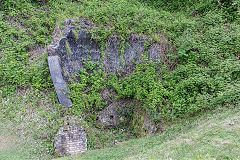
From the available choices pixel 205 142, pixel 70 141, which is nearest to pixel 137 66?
pixel 70 141

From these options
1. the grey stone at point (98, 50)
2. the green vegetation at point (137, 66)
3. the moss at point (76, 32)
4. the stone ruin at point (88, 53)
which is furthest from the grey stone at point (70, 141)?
the moss at point (76, 32)

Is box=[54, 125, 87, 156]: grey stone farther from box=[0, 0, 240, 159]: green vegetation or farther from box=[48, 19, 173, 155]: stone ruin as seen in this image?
box=[0, 0, 240, 159]: green vegetation

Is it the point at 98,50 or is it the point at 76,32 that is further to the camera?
the point at 98,50

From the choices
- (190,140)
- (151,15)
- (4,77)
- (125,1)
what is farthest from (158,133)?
(125,1)

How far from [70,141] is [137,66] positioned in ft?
13.0

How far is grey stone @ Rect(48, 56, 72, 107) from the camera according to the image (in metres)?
6.15

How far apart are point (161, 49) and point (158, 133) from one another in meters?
3.60

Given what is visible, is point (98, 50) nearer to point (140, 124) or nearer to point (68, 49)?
point (68, 49)

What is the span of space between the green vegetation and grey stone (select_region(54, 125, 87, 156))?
0.35 m

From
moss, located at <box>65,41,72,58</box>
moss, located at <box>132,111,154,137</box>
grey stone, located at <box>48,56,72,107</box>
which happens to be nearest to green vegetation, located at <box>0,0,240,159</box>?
grey stone, located at <box>48,56,72,107</box>

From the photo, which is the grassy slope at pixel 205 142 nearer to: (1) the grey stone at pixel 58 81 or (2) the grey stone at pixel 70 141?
(2) the grey stone at pixel 70 141

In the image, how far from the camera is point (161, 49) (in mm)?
7250

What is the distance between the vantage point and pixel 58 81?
6.22 meters

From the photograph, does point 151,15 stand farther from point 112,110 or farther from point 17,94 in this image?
point 17,94
